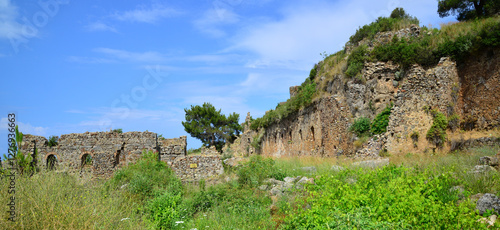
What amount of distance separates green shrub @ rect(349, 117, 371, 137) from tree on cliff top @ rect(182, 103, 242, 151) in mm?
31802

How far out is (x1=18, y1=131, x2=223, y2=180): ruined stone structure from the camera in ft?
48.9

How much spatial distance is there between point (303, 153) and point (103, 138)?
1418 centimetres

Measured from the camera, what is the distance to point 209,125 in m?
48.8

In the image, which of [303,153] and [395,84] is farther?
[303,153]

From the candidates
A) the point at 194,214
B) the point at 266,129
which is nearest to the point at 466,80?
the point at 194,214

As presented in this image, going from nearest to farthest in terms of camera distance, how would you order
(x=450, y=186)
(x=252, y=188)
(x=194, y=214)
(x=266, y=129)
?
(x=450, y=186)
(x=194, y=214)
(x=252, y=188)
(x=266, y=129)

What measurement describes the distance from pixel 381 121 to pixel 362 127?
1.18 m

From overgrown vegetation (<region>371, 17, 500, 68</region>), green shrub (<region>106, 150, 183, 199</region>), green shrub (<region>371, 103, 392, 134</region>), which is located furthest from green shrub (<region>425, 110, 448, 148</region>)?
green shrub (<region>106, 150, 183, 199</region>)

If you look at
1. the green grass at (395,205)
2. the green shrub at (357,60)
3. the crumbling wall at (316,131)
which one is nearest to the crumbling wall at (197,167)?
the green grass at (395,205)

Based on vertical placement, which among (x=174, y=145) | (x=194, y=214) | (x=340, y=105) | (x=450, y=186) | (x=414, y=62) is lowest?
(x=194, y=214)

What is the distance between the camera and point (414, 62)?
17.5 metres

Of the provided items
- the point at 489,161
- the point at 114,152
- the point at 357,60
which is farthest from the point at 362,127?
the point at 114,152

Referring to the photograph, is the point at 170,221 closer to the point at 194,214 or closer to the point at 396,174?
the point at 194,214

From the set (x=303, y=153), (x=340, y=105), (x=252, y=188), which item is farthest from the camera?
(x=303, y=153)
